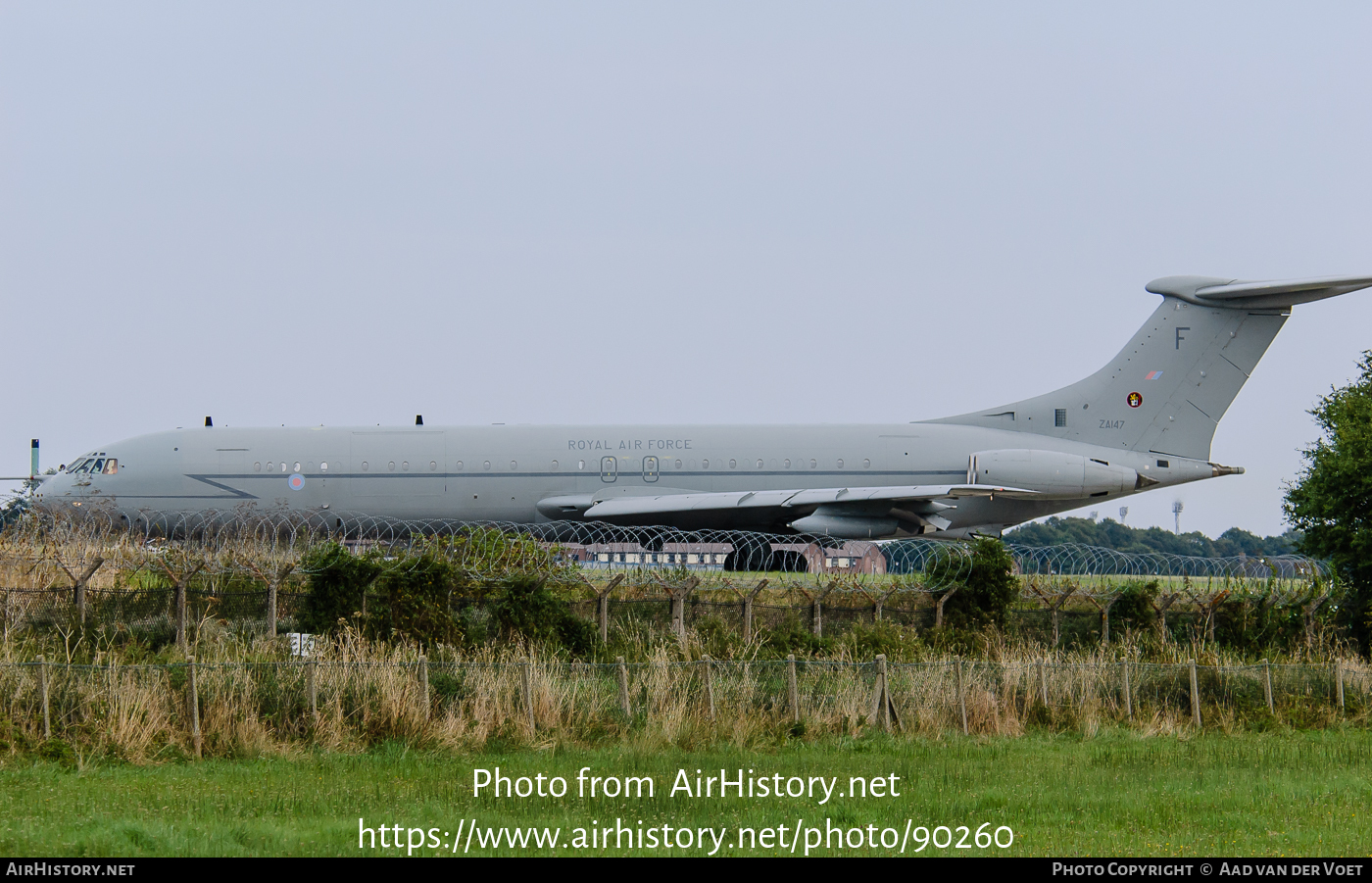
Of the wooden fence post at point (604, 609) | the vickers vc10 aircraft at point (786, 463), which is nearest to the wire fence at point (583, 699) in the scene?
the wooden fence post at point (604, 609)

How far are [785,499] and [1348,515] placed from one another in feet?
40.1

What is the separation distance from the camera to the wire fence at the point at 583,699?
46.3ft

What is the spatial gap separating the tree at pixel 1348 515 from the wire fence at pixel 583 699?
315 inches

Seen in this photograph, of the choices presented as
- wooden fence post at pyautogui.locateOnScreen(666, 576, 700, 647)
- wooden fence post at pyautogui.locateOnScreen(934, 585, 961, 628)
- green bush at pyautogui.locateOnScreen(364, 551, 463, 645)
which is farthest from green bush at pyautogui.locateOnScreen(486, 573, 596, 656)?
wooden fence post at pyautogui.locateOnScreen(934, 585, 961, 628)

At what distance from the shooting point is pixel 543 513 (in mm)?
32719

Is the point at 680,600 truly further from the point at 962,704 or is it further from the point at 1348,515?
the point at 1348,515

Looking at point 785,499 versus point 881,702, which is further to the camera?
point 785,499

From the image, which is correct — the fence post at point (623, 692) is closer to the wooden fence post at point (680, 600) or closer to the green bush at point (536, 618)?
the green bush at point (536, 618)

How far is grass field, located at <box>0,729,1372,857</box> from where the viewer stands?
33.3 feet

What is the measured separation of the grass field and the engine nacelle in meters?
16.9

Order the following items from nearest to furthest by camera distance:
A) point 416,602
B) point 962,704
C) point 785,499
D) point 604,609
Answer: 1. point 962,704
2. point 416,602
3. point 604,609
4. point 785,499

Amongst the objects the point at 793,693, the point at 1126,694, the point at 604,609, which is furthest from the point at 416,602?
the point at 1126,694

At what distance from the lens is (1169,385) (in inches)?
1375
